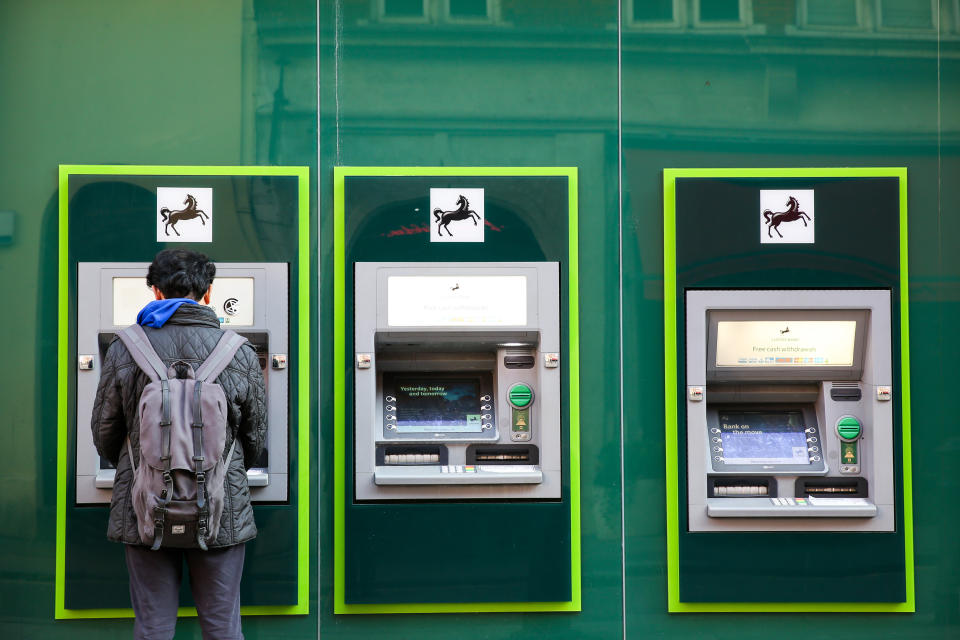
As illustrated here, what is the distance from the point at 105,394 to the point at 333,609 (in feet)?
4.73

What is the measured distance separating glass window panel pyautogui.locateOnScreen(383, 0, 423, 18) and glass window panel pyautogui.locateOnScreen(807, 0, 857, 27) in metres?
1.74

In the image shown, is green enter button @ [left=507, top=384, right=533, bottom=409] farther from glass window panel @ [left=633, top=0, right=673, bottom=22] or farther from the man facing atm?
glass window panel @ [left=633, top=0, right=673, bottom=22]

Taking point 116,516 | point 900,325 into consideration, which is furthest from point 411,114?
point 900,325

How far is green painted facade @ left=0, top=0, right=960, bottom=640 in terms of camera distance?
3713 millimetres

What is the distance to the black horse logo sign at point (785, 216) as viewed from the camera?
3.72m

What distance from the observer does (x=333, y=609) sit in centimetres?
373

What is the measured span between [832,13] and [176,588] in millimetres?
3592

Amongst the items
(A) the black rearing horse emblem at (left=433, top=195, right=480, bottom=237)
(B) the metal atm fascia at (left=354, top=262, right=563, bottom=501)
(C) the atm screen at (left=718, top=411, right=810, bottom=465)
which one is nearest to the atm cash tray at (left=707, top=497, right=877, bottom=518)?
(C) the atm screen at (left=718, top=411, right=810, bottom=465)

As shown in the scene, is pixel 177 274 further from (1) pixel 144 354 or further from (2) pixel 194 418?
(2) pixel 194 418

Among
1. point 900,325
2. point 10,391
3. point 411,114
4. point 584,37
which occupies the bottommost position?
point 10,391

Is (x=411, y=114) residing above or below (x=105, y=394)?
above

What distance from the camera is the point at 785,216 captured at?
3.72m

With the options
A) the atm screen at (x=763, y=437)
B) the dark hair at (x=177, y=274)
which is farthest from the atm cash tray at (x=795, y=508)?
the dark hair at (x=177, y=274)

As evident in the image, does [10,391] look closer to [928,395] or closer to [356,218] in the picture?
[356,218]
